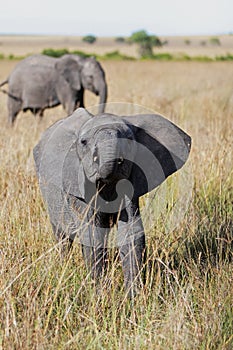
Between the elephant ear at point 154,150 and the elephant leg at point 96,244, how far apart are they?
20cm

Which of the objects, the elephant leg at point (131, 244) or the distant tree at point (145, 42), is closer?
the elephant leg at point (131, 244)

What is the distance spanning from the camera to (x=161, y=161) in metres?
2.84

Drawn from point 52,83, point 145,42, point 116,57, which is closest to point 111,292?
point 52,83

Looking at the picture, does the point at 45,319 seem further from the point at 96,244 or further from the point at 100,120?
the point at 100,120

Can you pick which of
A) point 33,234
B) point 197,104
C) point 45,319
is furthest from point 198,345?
point 197,104

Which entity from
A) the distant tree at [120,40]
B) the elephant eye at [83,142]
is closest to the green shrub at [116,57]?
the elephant eye at [83,142]

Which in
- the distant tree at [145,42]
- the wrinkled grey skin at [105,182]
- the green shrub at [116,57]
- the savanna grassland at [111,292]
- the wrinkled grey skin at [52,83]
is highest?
the distant tree at [145,42]

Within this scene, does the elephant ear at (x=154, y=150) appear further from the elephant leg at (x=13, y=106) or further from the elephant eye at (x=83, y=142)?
the elephant leg at (x=13, y=106)

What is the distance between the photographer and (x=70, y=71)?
30.1ft

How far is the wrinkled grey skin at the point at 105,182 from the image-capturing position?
8.55ft

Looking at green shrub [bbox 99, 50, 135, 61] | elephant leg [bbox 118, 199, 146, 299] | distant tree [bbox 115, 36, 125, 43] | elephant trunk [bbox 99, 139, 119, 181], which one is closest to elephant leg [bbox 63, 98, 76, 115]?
elephant leg [bbox 118, 199, 146, 299]

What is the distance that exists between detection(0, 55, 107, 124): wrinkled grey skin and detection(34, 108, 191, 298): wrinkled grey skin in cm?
581

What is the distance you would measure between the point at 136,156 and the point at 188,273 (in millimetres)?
615

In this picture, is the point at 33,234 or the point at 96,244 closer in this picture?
the point at 96,244
